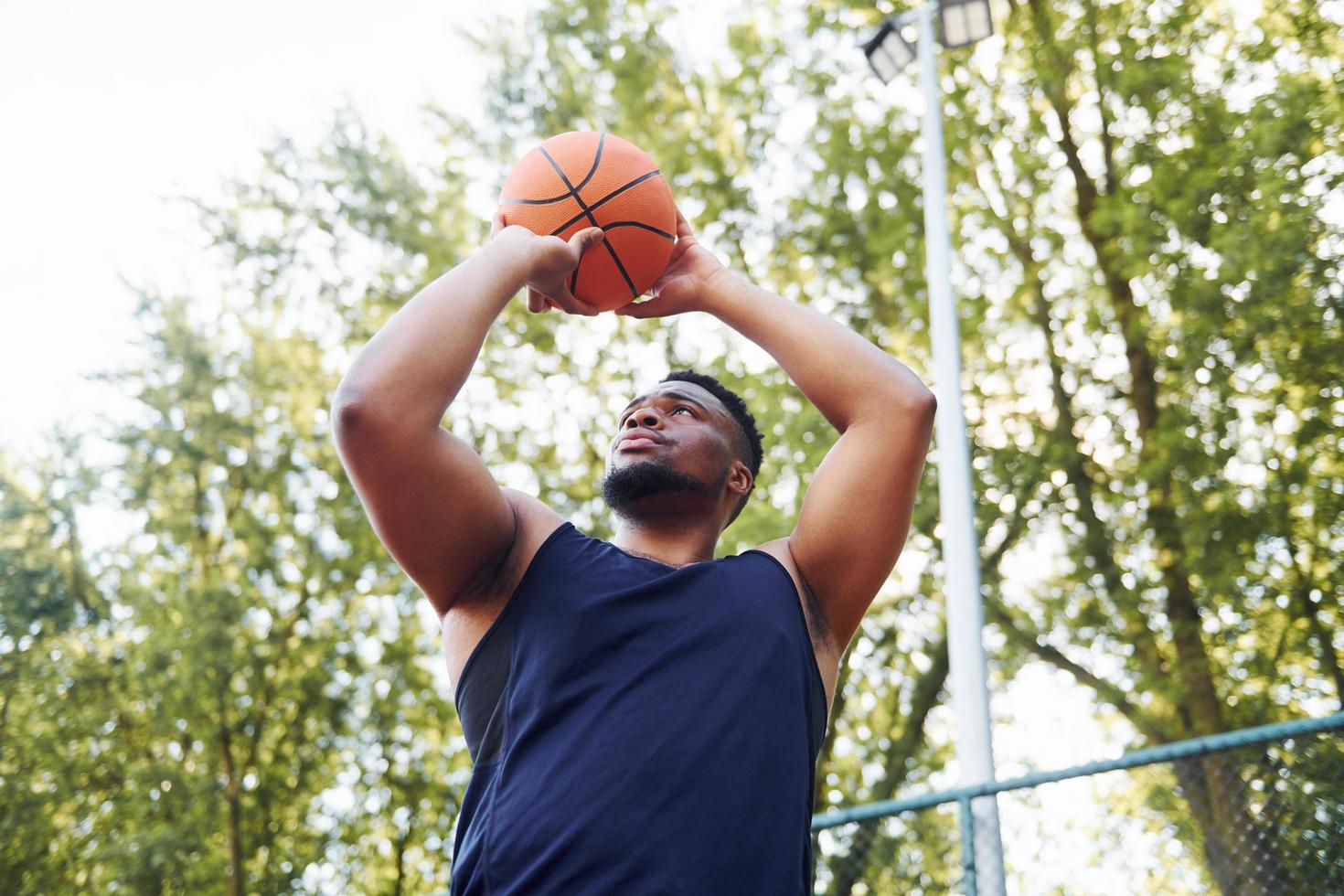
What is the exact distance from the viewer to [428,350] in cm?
185

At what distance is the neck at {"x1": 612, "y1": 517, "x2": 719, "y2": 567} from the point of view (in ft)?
7.43

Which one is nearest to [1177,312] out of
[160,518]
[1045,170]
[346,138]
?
[1045,170]

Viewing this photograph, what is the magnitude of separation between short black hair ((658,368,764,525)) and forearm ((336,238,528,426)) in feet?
2.34

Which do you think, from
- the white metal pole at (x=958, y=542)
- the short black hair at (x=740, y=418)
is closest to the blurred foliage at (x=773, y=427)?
the white metal pole at (x=958, y=542)

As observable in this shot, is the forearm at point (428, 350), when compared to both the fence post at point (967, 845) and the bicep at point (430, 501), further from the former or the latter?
the fence post at point (967, 845)

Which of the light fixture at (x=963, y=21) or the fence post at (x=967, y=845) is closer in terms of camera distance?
the fence post at (x=967, y=845)

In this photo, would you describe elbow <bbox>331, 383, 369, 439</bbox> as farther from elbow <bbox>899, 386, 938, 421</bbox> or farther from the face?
elbow <bbox>899, 386, 938, 421</bbox>

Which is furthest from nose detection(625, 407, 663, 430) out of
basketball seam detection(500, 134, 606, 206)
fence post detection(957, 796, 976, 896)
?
fence post detection(957, 796, 976, 896)

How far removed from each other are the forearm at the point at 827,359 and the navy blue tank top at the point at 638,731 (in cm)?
41

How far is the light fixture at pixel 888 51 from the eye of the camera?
805cm

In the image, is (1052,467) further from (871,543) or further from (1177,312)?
(871,543)

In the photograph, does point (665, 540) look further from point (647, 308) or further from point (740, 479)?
point (647, 308)

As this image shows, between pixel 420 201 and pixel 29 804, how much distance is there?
321 inches

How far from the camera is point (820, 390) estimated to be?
2.31 meters
